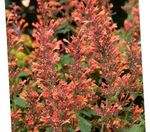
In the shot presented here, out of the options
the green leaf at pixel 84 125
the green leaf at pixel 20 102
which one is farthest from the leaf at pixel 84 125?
the green leaf at pixel 20 102

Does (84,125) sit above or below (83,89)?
below

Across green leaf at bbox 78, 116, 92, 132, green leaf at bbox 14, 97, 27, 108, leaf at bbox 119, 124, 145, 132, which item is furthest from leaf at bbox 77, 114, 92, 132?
green leaf at bbox 14, 97, 27, 108

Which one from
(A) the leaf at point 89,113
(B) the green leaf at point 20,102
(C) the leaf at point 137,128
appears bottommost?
(C) the leaf at point 137,128

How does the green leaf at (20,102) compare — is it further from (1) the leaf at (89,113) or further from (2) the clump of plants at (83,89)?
(1) the leaf at (89,113)

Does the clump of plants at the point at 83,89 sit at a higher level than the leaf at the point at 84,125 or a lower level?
higher

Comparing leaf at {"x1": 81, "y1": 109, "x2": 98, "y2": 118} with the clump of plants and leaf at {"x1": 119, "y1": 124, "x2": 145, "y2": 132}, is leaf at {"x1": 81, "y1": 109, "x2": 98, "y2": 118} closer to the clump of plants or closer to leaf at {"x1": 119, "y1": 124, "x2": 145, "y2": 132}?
the clump of plants

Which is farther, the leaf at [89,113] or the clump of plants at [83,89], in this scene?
the leaf at [89,113]

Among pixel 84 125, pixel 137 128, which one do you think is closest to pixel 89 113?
pixel 84 125

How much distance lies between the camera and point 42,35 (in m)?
2.48

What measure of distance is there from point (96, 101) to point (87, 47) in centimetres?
28

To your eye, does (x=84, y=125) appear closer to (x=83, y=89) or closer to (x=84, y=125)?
(x=84, y=125)

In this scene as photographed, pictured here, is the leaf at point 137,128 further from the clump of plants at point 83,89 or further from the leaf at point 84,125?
the leaf at point 84,125

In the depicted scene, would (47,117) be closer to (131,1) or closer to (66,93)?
(66,93)

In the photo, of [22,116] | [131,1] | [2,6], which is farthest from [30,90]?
[131,1]
